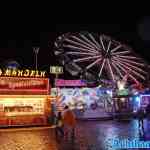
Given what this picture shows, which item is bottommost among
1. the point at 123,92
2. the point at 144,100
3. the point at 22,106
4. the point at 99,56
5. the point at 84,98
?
the point at 22,106

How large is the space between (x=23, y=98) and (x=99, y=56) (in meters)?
24.6

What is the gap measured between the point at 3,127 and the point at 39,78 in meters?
5.60

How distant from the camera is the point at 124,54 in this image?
2403 inches

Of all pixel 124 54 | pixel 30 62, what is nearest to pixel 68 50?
pixel 30 62

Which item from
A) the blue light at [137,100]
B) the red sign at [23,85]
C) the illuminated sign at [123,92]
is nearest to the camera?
the red sign at [23,85]

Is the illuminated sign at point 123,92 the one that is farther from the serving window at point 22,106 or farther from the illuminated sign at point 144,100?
the serving window at point 22,106

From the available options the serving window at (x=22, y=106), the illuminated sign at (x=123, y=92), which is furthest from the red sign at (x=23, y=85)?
the illuminated sign at (x=123, y=92)

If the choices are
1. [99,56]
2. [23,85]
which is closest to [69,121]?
[23,85]

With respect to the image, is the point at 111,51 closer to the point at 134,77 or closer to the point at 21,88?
the point at 134,77

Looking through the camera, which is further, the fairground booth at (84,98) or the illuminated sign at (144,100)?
the illuminated sign at (144,100)

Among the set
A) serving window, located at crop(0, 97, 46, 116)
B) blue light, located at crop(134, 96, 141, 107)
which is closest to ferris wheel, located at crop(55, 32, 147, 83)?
blue light, located at crop(134, 96, 141, 107)

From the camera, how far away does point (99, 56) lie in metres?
57.1

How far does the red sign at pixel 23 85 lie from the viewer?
3353cm

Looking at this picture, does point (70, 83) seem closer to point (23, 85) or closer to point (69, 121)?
point (23, 85)
